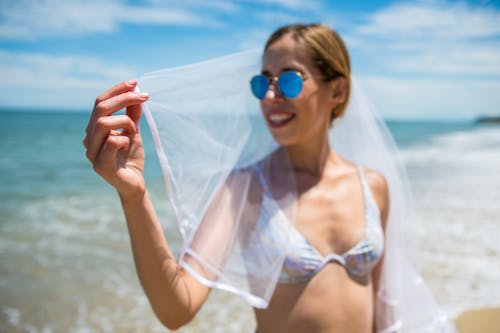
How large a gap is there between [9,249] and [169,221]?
287cm

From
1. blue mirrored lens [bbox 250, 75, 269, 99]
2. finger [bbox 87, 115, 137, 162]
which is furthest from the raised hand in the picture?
blue mirrored lens [bbox 250, 75, 269, 99]

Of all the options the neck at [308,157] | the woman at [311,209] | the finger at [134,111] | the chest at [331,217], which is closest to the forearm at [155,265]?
the woman at [311,209]

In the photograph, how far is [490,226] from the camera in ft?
26.6

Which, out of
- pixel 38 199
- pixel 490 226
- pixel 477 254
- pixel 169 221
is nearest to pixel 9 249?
pixel 169 221

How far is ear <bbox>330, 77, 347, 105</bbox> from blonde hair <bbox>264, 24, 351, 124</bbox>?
0.08 feet

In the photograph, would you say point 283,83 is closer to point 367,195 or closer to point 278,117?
point 278,117

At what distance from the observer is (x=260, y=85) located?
7.23 ft

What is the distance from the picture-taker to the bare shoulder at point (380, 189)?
247 centimetres

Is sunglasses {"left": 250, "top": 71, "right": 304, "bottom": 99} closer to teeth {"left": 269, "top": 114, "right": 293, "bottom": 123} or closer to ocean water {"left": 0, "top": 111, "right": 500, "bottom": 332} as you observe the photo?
teeth {"left": 269, "top": 114, "right": 293, "bottom": 123}

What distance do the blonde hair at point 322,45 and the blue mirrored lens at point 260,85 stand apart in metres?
0.21

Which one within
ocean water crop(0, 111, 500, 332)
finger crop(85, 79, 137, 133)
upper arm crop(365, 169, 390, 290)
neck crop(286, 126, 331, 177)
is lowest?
ocean water crop(0, 111, 500, 332)

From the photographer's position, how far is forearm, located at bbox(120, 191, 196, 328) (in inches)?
59.4

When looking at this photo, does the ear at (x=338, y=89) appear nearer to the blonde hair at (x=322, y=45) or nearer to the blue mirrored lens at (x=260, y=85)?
the blonde hair at (x=322, y=45)

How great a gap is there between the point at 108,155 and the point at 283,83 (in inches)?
41.8
